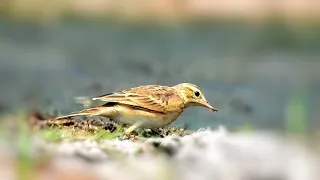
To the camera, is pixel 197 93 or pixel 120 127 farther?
pixel 197 93

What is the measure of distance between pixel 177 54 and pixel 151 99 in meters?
18.1

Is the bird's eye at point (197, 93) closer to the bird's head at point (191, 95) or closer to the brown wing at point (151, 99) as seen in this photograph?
the bird's head at point (191, 95)

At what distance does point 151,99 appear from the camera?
21.8ft

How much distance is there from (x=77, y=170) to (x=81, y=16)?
35.0 m

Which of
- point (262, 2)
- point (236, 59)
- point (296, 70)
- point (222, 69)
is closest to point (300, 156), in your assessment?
point (222, 69)

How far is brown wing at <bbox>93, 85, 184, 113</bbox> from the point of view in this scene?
656cm

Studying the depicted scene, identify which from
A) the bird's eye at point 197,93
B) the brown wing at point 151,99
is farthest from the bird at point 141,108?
the bird's eye at point 197,93

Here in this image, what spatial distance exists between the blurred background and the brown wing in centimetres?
21

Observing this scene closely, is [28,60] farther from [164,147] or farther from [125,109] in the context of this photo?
[164,147]

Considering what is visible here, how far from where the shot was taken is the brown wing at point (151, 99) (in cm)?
656

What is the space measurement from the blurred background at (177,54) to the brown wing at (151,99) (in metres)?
0.21

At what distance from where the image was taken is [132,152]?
501 centimetres

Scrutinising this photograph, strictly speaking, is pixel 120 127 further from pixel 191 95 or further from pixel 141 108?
pixel 191 95

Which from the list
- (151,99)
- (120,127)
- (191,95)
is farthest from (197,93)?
(120,127)
